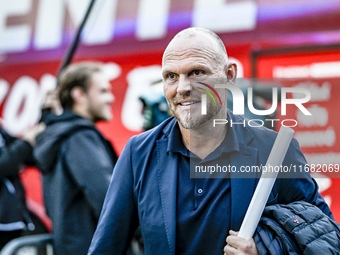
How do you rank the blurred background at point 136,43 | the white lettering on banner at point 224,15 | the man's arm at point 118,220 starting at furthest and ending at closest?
the white lettering on banner at point 224,15 < the blurred background at point 136,43 < the man's arm at point 118,220

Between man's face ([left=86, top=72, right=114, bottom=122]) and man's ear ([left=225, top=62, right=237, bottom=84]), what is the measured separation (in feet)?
5.36

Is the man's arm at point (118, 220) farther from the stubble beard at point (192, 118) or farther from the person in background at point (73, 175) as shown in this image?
the person in background at point (73, 175)

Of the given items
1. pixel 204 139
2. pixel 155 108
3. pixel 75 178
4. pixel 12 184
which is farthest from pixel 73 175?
pixel 204 139

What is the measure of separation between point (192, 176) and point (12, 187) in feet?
7.76

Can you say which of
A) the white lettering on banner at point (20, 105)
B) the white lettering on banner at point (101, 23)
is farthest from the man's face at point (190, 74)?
the white lettering on banner at point (20, 105)

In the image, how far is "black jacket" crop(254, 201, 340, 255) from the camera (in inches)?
57.1

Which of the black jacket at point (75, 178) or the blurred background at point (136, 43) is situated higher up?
the blurred background at point (136, 43)

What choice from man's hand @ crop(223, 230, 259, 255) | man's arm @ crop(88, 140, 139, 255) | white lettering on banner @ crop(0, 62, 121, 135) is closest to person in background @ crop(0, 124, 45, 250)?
white lettering on banner @ crop(0, 62, 121, 135)

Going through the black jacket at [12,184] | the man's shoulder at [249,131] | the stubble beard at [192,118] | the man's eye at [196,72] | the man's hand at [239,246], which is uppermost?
the man's eye at [196,72]

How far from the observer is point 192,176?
1.69 m

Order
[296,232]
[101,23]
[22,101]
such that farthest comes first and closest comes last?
[22,101]
[101,23]
[296,232]

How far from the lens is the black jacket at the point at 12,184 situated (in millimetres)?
3545

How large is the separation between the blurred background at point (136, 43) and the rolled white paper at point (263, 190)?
51.5 inches

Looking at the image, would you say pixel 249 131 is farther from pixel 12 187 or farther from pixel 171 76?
pixel 12 187
